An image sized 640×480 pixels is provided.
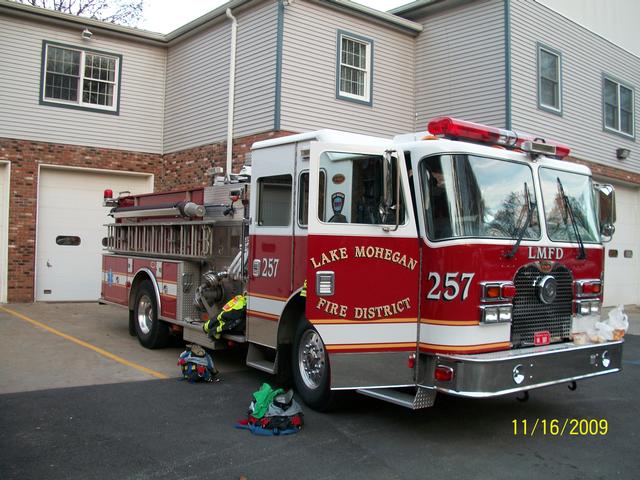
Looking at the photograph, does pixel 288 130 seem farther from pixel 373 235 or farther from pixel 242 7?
pixel 373 235

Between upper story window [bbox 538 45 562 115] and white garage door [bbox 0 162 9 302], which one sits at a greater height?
upper story window [bbox 538 45 562 115]

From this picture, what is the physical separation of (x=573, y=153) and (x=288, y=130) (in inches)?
266

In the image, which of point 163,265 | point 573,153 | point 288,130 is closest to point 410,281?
point 163,265

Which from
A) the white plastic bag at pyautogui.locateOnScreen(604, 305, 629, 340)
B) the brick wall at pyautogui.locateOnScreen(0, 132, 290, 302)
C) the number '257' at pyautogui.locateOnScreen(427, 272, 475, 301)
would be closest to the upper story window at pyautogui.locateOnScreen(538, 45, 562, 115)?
the brick wall at pyautogui.locateOnScreen(0, 132, 290, 302)

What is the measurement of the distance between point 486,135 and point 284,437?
3.19 m

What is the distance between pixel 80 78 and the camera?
14344mm

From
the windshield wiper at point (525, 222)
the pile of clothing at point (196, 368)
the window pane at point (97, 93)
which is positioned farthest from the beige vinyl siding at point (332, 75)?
the windshield wiper at point (525, 222)

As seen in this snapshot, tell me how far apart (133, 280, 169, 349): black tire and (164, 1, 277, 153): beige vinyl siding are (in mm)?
4499

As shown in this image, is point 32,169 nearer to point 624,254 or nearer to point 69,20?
point 69,20

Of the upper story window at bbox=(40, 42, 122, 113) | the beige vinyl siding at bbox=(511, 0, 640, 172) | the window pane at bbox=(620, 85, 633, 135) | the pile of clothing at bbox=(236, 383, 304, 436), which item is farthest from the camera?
the window pane at bbox=(620, 85, 633, 135)

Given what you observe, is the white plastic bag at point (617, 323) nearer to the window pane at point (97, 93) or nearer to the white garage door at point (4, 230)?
the white garage door at point (4, 230)

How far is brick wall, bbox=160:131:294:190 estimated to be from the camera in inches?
501

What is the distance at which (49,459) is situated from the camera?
15.1 ft

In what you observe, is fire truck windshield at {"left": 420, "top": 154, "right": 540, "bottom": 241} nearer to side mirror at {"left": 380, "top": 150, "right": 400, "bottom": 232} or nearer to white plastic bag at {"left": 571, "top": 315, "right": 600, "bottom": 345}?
side mirror at {"left": 380, "top": 150, "right": 400, "bottom": 232}
